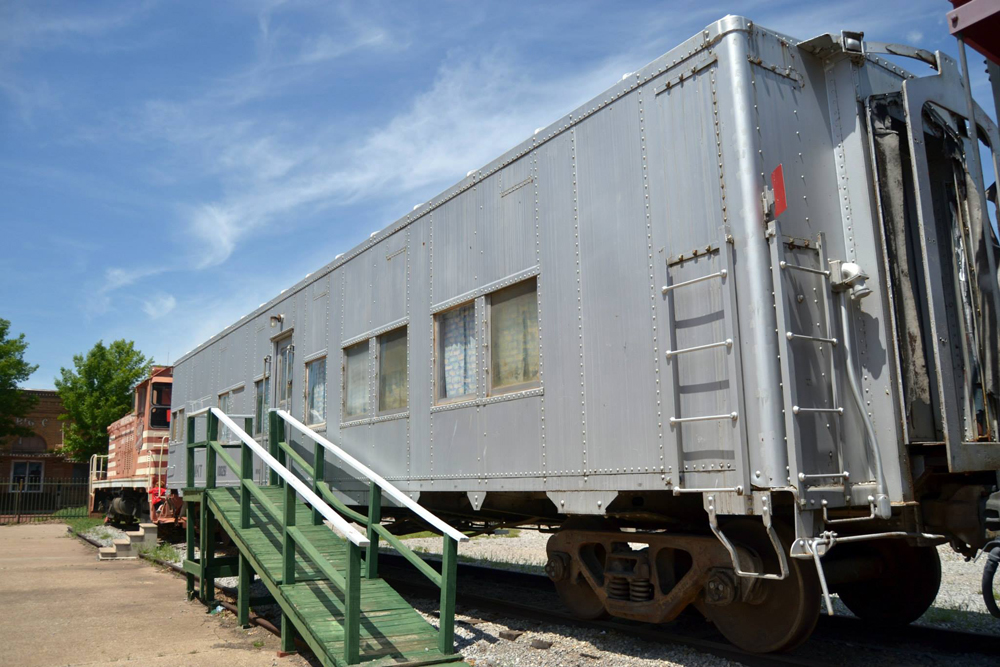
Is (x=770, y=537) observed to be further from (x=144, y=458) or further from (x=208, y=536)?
(x=144, y=458)

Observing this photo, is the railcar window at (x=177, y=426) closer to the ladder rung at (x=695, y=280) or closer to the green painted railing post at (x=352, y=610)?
the green painted railing post at (x=352, y=610)

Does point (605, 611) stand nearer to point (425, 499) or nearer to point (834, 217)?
point (425, 499)

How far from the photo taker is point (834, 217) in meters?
Answer: 4.96

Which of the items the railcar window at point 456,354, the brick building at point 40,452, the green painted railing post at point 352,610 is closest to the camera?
the green painted railing post at point 352,610

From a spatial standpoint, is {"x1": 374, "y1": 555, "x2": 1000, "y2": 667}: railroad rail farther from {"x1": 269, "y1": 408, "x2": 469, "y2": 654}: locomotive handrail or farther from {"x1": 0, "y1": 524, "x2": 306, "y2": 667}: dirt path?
{"x1": 0, "y1": 524, "x2": 306, "y2": 667}: dirt path

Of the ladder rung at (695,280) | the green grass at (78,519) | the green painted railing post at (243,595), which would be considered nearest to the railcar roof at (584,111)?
the ladder rung at (695,280)

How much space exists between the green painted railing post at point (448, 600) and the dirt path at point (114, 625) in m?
1.13

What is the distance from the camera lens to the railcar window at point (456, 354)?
6.85 meters

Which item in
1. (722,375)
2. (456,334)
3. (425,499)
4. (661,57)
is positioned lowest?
(425,499)

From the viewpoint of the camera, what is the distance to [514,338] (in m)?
6.43

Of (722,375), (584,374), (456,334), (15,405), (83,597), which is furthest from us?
(15,405)

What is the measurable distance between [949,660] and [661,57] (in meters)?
4.36

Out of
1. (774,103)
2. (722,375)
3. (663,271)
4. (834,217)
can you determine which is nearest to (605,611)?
(722,375)

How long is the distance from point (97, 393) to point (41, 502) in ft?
16.4
